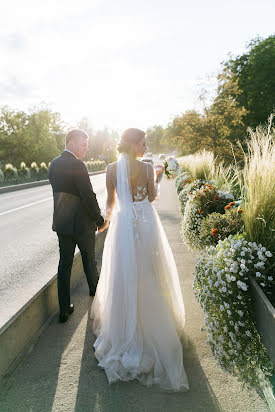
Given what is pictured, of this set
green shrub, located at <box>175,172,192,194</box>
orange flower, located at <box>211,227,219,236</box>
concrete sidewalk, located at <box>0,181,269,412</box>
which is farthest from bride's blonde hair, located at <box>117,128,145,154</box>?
green shrub, located at <box>175,172,192,194</box>

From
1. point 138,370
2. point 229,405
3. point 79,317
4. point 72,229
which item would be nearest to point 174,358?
point 138,370

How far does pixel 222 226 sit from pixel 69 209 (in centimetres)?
195

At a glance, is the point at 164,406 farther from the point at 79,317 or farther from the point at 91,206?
the point at 91,206

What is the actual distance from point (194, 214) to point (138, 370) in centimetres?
279

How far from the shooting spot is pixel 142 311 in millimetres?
2662

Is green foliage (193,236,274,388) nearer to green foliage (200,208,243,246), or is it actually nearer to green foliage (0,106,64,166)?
green foliage (200,208,243,246)

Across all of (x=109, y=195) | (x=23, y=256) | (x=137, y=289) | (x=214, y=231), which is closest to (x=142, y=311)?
(x=137, y=289)

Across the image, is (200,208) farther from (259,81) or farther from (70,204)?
(259,81)

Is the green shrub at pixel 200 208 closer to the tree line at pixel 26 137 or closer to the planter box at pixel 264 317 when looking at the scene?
the planter box at pixel 264 317

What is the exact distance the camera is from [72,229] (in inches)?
132

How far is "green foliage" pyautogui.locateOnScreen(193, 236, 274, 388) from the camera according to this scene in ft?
6.84

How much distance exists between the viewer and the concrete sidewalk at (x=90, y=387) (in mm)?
2143

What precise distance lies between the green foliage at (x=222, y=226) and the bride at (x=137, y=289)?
0.92m

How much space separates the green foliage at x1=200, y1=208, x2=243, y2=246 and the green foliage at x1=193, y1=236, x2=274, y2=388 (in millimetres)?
1068
